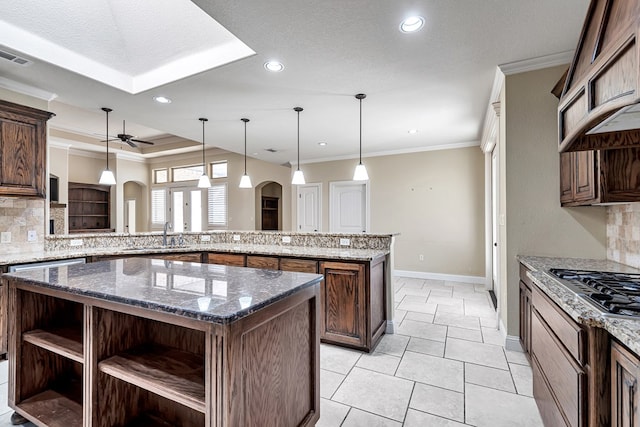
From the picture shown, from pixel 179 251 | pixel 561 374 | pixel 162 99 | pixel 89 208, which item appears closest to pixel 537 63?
pixel 561 374

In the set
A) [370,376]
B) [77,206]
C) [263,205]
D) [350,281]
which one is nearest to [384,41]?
[350,281]

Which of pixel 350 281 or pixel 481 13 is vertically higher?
pixel 481 13

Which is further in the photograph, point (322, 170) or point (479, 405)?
point (322, 170)

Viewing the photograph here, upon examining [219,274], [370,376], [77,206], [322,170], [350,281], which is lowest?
[370,376]

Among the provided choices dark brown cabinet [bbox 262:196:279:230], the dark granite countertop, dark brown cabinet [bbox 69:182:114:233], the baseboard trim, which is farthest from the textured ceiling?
dark brown cabinet [bbox 69:182:114:233]

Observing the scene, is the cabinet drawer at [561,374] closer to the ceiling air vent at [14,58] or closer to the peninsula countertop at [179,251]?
the peninsula countertop at [179,251]

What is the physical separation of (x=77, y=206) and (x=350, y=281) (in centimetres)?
873

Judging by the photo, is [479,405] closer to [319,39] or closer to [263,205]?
[319,39]

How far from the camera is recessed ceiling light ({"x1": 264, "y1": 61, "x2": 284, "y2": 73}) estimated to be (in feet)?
8.49

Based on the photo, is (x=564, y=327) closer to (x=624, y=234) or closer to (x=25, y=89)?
(x=624, y=234)

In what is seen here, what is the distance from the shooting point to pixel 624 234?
2.17 m

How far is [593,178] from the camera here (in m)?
1.94

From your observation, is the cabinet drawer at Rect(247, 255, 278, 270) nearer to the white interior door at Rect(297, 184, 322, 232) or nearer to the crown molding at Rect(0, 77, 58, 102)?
the crown molding at Rect(0, 77, 58, 102)

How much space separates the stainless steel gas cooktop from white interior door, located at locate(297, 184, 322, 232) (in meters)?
5.28
